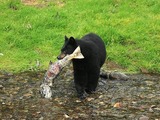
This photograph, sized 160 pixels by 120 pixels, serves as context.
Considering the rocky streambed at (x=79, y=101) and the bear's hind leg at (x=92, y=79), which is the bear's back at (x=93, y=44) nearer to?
the bear's hind leg at (x=92, y=79)

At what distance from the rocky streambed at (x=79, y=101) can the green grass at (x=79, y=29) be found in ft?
4.76

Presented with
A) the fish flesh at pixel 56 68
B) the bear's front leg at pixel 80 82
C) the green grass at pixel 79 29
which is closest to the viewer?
the fish flesh at pixel 56 68

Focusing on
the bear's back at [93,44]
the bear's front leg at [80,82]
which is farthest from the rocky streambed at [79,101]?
the bear's back at [93,44]

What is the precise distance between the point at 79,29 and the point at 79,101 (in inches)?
220

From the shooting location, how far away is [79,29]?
14.0 meters

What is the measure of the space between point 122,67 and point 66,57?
137 inches

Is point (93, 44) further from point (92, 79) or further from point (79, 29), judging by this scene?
point (79, 29)

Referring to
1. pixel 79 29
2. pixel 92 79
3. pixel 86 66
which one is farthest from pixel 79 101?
pixel 79 29

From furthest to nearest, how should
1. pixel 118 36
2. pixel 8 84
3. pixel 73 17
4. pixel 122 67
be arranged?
pixel 73 17 → pixel 118 36 → pixel 122 67 → pixel 8 84

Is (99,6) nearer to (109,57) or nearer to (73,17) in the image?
(73,17)

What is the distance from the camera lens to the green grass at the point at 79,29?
12109mm

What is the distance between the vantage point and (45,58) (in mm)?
12242

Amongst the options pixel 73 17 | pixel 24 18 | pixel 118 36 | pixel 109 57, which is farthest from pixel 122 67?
pixel 24 18

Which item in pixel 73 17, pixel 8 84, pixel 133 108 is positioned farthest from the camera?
pixel 73 17
